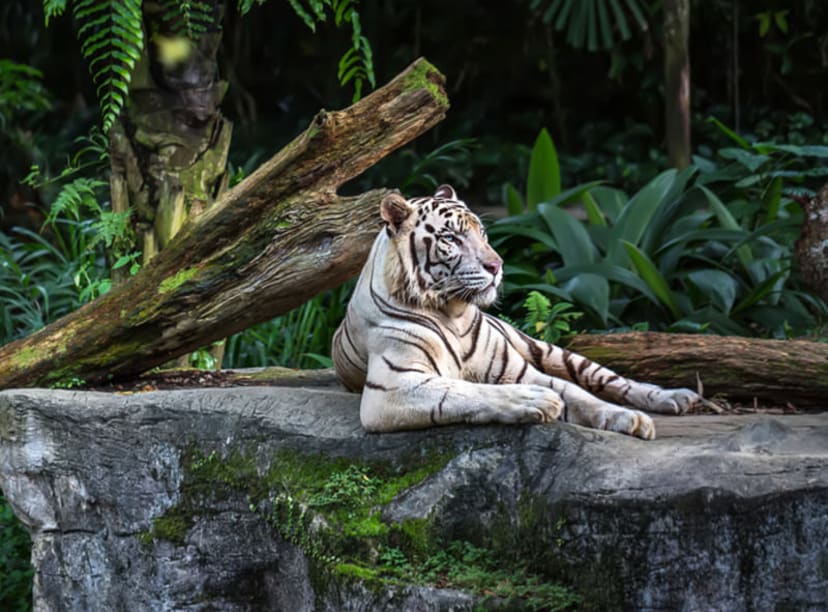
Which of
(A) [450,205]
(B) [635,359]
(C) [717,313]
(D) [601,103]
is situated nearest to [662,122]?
(D) [601,103]

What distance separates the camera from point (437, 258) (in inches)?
139

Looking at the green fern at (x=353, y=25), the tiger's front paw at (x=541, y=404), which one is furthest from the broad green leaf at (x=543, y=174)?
the tiger's front paw at (x=541, y=404)

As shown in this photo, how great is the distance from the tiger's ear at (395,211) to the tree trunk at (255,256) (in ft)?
1.28

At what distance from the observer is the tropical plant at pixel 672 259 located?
5.80 meters

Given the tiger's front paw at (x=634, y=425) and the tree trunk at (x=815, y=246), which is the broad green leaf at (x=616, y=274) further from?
the tiger's front paw at (x=634, y=425)

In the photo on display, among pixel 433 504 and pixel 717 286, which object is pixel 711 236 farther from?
pixel 433 504

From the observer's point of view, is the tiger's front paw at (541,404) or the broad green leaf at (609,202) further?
the broad green leaf at (609,202)

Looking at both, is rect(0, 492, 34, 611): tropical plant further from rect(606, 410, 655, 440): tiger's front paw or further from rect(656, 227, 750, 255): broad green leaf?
rect(656, 227, 750, 255): broad green leaf

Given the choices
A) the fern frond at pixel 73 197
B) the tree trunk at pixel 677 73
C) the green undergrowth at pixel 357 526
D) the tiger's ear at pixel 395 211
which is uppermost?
the tree trunk at pixel 677 73

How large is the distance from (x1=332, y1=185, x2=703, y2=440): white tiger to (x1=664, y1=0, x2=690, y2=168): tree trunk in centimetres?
364

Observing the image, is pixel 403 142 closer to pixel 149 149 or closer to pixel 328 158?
pixel 328 158

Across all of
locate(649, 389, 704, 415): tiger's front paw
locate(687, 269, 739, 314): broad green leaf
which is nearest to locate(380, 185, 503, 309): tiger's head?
locate(649, 389, 704, 415): tiger's front paw

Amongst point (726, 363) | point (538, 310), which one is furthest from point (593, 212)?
point (726, 363)

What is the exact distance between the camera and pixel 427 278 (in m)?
3.56
